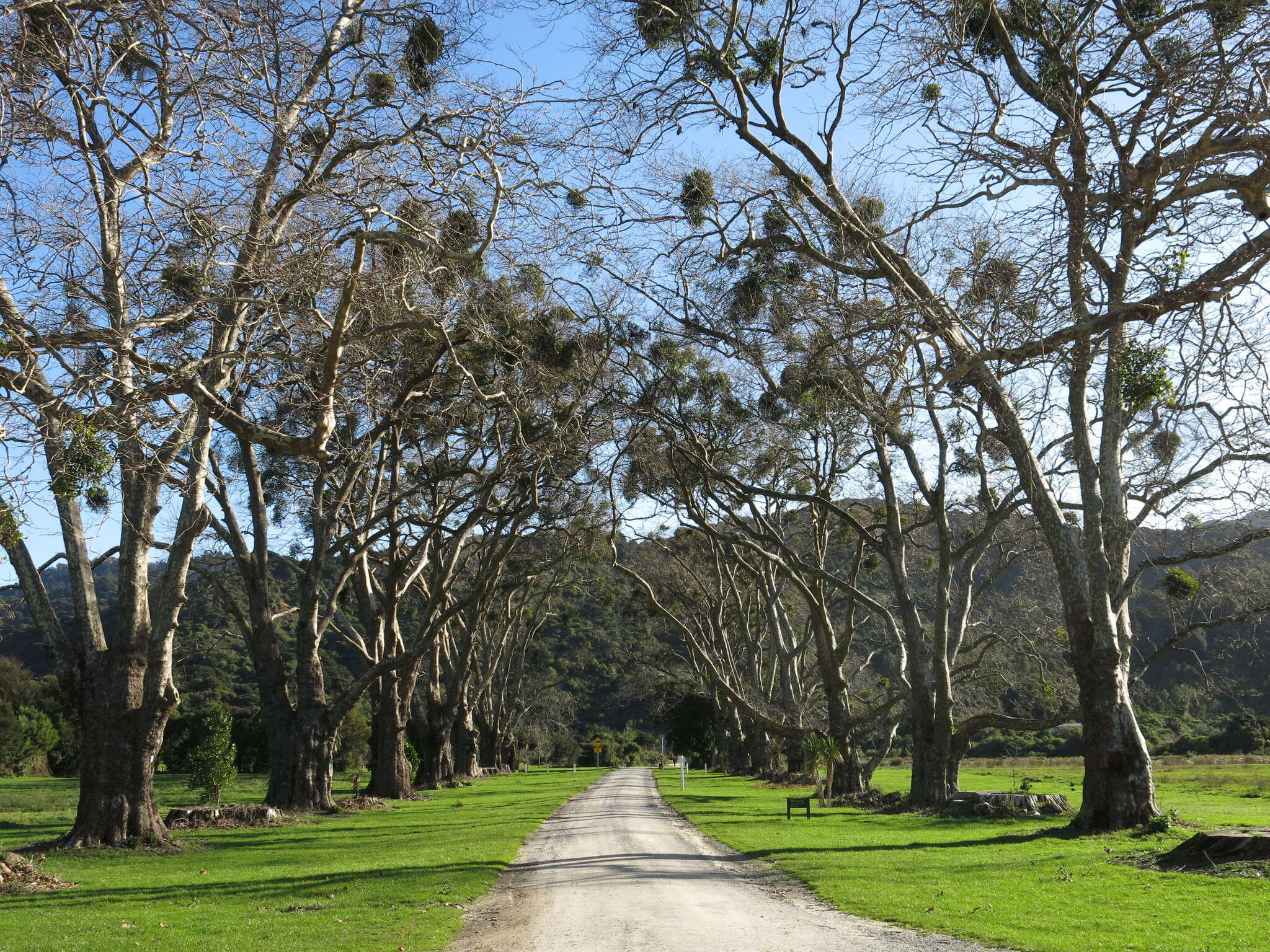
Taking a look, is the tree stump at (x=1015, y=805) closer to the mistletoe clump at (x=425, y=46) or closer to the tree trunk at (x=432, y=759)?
the mistletoe clump at (x=425, y=46)

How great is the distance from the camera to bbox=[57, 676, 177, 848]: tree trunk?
14.5 metres

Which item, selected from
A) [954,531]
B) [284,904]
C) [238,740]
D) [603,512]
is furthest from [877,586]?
[284,904]

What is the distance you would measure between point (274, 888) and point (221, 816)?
9.39m

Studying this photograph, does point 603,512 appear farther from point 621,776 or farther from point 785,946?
point 621,776

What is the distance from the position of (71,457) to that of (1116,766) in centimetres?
1303

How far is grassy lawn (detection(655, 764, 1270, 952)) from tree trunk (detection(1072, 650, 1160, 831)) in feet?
1.53

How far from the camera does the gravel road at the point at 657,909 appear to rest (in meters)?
7.70

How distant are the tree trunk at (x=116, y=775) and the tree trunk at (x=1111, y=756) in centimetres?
1350

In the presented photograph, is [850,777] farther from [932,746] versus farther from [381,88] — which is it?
[381,88]

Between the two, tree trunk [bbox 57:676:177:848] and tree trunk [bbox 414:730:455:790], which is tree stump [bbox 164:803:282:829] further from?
tree trunk [bbox 414:730:455:790]

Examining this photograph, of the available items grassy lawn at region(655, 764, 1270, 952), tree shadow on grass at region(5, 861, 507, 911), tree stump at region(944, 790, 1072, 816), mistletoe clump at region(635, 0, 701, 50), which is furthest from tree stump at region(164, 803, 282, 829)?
mistletoe clump at region(635, 0, 701, 50)

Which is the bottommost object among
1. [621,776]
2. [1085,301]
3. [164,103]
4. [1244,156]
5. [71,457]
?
[621,776]

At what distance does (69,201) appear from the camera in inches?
382

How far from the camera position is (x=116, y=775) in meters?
14.7
